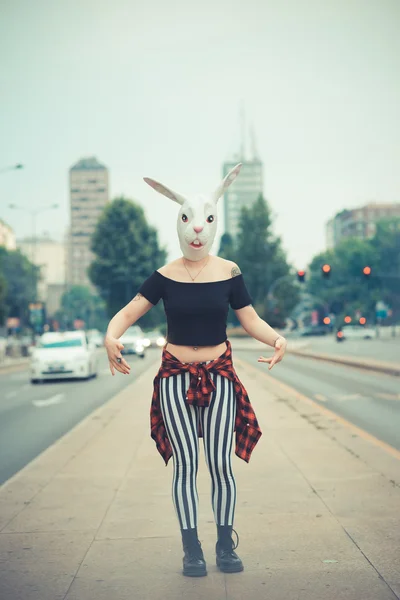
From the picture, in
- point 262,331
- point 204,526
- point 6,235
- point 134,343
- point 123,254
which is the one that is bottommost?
point 134,343

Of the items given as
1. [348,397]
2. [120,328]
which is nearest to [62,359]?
[348,397]

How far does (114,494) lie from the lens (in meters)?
6.76

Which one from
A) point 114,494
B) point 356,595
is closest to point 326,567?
point 356,595

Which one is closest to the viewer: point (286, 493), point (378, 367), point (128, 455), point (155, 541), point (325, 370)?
point (155, 541)

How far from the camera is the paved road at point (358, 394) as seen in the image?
12.1 metres

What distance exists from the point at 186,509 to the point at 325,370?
24054mm

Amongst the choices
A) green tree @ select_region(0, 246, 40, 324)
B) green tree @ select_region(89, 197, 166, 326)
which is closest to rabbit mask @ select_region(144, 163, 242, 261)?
green tree @ select_region(89, 197, 166, 326)

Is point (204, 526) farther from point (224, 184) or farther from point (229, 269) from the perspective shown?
point (224, 184)

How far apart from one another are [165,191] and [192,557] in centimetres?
199

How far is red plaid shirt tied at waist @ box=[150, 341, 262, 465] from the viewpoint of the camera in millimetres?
4438

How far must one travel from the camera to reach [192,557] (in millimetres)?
4488

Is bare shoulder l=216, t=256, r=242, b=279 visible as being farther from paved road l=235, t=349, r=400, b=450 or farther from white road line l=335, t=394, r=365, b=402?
white road line l=335, t=394, r=365, b=402

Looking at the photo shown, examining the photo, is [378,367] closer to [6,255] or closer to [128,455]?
[128,455]

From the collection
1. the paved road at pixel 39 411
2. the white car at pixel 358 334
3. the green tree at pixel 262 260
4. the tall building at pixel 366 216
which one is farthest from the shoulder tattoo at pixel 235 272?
the tall building at pixel 366 216
